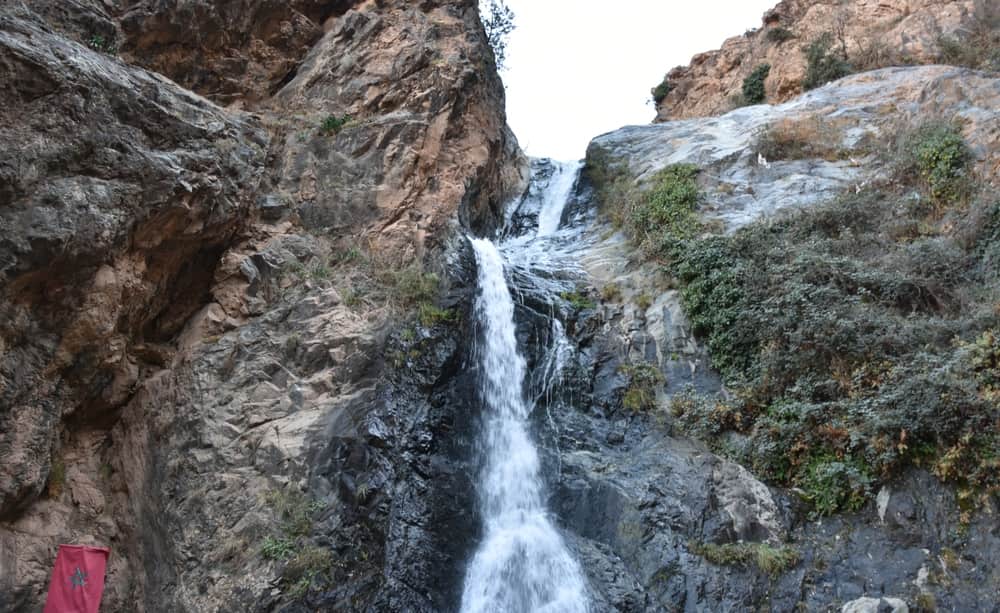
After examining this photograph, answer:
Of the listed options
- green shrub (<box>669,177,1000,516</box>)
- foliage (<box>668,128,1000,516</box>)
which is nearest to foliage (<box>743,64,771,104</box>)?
foliage (<box>668,128,1000,516</box>)

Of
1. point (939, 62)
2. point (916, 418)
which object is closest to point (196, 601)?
point (916, 418)

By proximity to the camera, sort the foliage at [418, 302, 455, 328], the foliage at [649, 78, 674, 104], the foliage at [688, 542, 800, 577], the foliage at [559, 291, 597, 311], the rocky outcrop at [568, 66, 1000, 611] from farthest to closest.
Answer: the foliage at [649, 78, 674, 104]
the foliage at [559, 291, 597, 311]
the foliage at [418, 302, 455, 328]
the foliage at [688, 542, 800, 577]
the rocky outcrop at [568, 66, 1000, 611]

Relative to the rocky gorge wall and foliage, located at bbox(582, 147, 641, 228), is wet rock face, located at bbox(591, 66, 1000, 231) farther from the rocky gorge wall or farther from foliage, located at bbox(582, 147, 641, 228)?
the rocky gorge wall

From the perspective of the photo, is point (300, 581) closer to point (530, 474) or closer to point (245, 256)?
point (530, 474)

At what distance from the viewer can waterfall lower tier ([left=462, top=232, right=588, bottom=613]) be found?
840cm

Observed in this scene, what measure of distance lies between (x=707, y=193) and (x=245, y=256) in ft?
33.3

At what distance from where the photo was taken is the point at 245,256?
11.7 m

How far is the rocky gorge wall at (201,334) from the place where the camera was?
8188mm

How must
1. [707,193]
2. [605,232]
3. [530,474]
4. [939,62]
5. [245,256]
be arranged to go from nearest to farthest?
[530,474] → [245,256] → [707,193] → [605,232] → [939,62]

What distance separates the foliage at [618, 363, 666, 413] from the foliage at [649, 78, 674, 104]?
61.4 ft

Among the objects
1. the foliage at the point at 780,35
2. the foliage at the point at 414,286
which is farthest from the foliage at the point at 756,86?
the foliage at the point at 414,286

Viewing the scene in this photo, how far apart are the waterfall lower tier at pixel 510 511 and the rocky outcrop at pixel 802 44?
14.8 meters

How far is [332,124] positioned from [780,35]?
1689cm

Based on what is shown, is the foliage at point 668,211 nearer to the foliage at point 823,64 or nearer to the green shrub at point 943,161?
the green shrub at point 943,161
